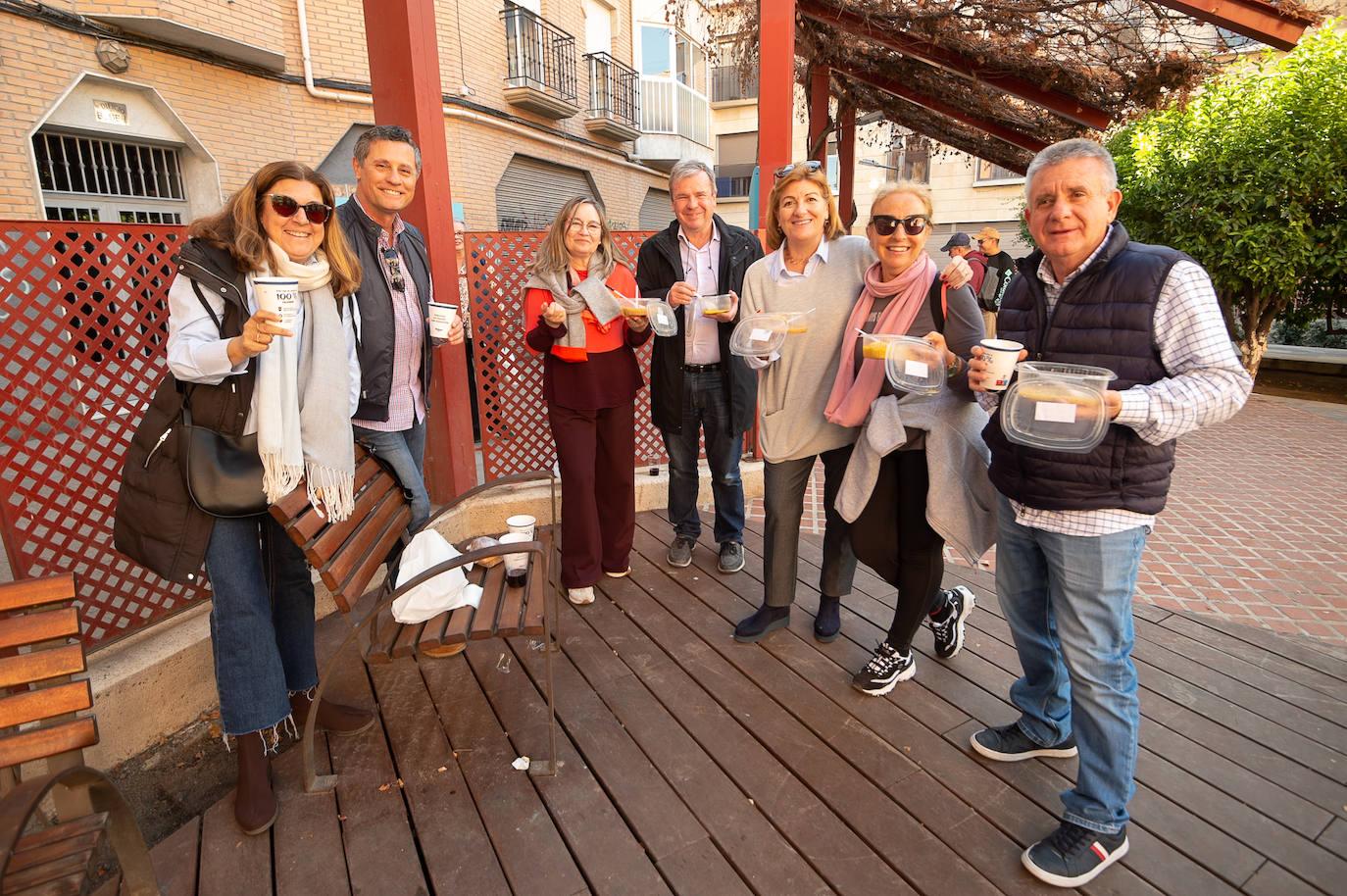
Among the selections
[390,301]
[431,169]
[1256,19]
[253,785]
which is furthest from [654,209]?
[253,785]

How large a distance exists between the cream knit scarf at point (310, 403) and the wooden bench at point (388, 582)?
2.9 inches

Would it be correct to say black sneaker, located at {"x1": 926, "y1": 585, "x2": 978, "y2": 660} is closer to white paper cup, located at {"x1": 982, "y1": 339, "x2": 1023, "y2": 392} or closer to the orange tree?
white paper cup, located at {"x1": 982, "y1": 339, "x2": 1023, "y2": 392}

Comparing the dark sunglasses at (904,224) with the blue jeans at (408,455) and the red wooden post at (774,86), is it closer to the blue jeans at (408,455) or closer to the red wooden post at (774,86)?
the blue jeans at (408,455)

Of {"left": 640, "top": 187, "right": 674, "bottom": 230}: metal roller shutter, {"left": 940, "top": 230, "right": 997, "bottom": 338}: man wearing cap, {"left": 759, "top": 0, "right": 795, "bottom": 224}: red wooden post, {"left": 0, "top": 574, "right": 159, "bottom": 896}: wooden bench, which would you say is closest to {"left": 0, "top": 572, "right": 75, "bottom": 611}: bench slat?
{"left": 0, "top": 574, "right": 159, "bottom": 896}: wooden bench

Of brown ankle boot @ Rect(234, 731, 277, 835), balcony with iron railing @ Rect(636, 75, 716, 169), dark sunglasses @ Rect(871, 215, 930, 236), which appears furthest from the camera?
balcony with iron railing @ Rect(636, 75, 716, 169)

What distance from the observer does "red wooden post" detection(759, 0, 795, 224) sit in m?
4.55

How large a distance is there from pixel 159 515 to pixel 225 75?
9.85 meters

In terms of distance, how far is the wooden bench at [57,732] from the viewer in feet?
4.60

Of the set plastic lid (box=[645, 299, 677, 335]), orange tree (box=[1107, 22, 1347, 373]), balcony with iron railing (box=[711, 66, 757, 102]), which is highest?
balcony with iron railing (box=[711, 66, 757, 102])

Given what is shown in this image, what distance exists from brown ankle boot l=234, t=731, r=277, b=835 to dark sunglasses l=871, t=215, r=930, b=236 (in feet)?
8.32

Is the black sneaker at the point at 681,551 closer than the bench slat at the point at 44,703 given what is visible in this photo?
No

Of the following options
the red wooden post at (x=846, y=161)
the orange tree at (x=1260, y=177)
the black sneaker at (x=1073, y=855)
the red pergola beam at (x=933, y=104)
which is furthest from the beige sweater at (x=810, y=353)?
the red wooden post at (x=846, y=161)

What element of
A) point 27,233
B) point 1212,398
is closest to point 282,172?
point 27,233

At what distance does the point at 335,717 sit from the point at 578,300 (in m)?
1.89
